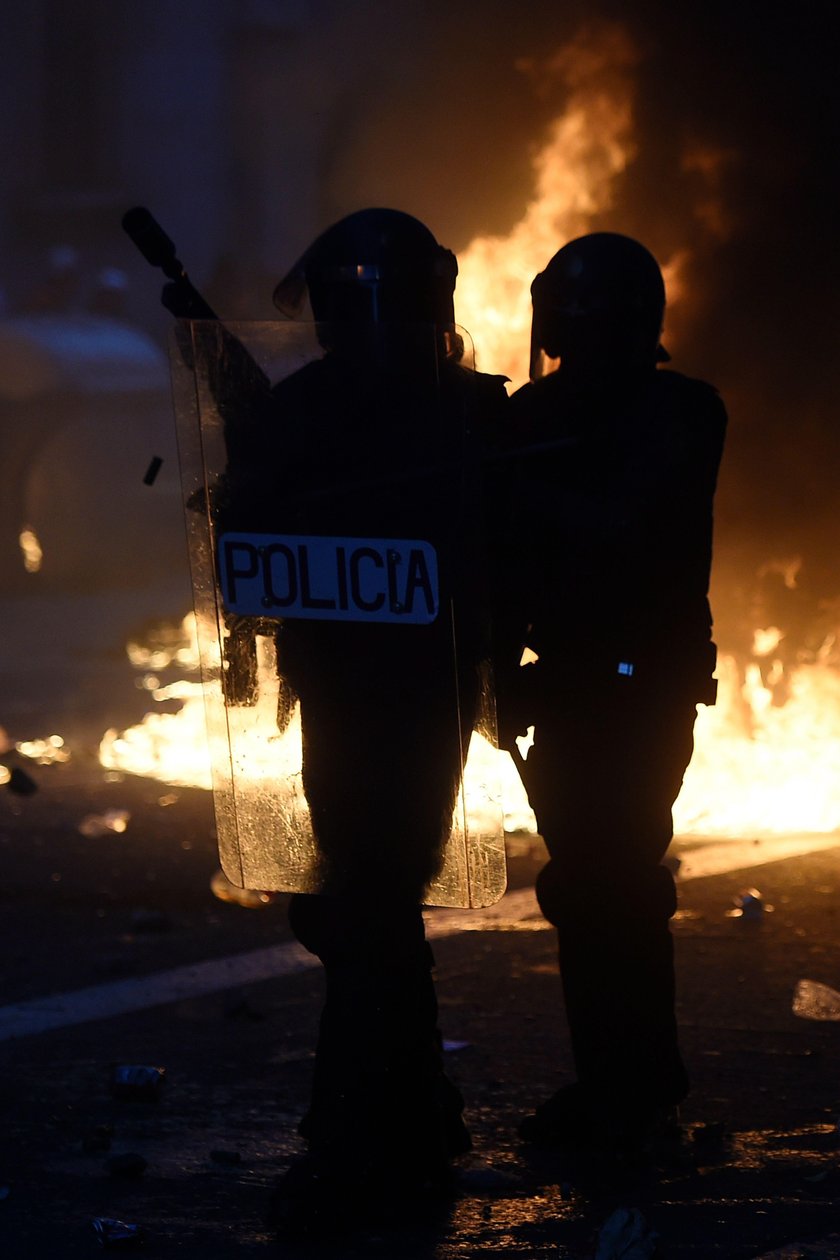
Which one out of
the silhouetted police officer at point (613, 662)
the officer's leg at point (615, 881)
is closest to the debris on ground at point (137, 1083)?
the silhouetted police officer at point (613, 662)

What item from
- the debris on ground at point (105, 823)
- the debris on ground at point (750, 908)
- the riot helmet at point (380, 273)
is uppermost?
the riot helmet at point (380, 273)

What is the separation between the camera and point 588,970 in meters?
3.51

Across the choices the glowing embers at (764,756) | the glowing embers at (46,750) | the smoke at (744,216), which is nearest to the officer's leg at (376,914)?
the glowing embers at (764,756)

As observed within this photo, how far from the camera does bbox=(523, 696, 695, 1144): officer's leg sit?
11.2 feet

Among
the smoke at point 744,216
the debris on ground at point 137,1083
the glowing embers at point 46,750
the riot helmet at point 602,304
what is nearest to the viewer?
the riot helmet at point 602,304

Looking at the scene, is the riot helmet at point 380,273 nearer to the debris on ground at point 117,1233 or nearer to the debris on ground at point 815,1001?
the debris on ground at point 117,1233

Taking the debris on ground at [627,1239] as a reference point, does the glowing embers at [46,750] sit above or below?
above

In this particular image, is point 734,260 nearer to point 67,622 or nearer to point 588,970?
point 588,970

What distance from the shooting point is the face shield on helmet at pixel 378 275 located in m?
3.15

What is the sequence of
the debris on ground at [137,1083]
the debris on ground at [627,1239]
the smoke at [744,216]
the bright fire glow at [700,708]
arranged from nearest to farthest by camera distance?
the debris on ground at [627,1239], the debris on ground at [137,1083], the bright fire glow at [700,708], the smoke at [744,216]

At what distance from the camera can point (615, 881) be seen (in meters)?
3.46

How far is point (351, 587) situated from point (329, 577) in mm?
42

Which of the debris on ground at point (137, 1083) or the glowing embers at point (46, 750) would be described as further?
the glowing embers at point (46, 750)

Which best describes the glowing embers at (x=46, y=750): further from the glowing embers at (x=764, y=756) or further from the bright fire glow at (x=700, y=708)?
the glowing embers at (x=764, y=756)
